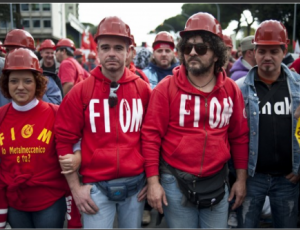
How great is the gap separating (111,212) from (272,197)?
1.38m

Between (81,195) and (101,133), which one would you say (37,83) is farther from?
(81,195)

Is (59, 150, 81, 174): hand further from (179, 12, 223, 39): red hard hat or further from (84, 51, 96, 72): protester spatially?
(84, 51, 96, 72): protester

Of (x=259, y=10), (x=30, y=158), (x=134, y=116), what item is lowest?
(x=30, y=158)

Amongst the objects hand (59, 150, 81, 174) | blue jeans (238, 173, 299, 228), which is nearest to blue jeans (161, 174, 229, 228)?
blue jeans (238, 173, 299, 228)

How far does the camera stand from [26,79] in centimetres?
245

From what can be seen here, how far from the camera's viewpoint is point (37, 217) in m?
2.46

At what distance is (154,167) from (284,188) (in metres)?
1.18

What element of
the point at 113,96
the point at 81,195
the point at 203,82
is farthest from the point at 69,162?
the point at 203,82

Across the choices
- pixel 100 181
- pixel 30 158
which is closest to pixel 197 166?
pixel 100 181

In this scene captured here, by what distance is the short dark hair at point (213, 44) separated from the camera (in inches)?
92.7

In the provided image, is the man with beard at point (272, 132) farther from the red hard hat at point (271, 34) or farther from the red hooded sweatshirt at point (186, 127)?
the red hooded sweatshirt at point (186, 127)

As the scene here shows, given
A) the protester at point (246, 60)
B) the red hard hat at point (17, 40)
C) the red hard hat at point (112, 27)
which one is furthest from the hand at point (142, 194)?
the red hard hat at point (17, 40)

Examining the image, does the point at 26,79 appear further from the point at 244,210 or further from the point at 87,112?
the point at 244,210

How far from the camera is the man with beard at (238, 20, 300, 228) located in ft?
8.59
